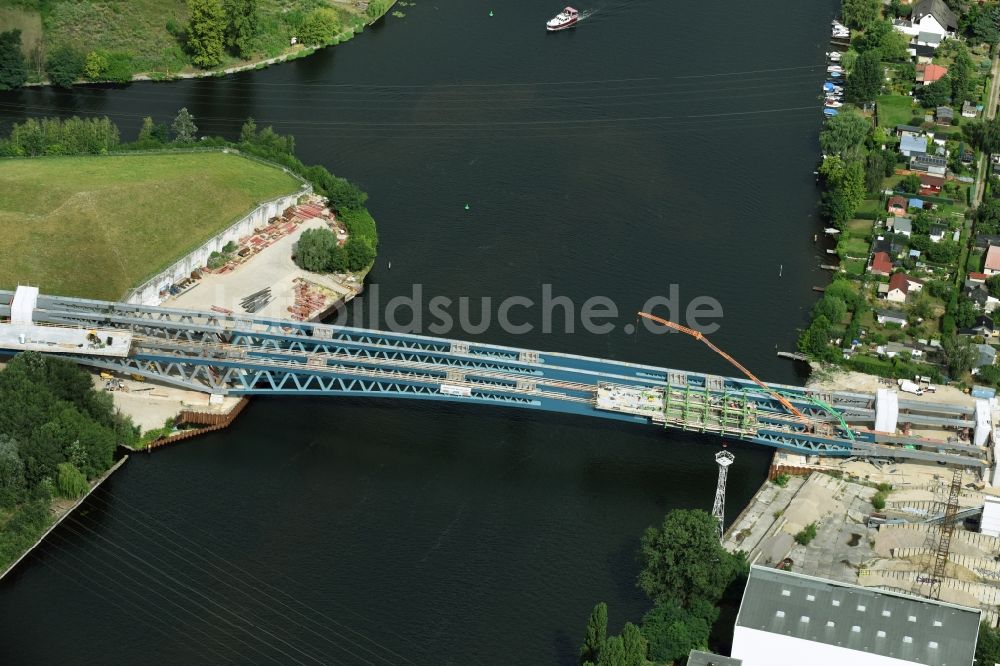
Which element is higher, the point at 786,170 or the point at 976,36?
the point at 976,36

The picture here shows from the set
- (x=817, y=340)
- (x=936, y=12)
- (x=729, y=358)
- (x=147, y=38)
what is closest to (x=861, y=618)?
(x=729, y=358)

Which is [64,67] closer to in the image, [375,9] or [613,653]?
[375,9]

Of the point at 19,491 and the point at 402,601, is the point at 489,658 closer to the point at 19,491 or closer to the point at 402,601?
the point at 402,601

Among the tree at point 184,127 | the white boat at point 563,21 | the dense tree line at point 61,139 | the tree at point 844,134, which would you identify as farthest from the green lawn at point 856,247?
the dense tree line at point 61,139

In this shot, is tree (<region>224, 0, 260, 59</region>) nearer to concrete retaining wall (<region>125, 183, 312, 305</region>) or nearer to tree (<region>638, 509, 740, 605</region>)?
concrete retaining wall (<region>125, 183, 312, 305</region>)

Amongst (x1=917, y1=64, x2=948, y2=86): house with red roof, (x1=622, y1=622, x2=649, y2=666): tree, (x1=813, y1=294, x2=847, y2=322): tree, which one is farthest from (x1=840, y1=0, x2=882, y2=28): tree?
(x1=622, y1=622, x2=649, y2=666): tree

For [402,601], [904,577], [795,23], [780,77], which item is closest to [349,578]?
[402,601]
